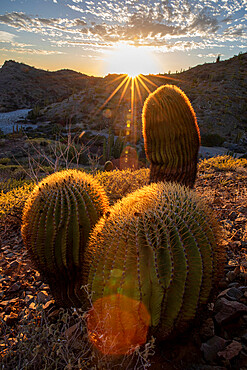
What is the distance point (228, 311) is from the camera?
2.33 m

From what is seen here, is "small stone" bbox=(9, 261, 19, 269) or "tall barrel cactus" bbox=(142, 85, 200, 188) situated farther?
"tall barrel cactus" bbox=(142, 85, 200, 188)

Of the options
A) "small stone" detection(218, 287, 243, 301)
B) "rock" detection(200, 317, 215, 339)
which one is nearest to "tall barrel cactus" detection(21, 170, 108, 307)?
"rock" detection(200, 317, 215, 339)

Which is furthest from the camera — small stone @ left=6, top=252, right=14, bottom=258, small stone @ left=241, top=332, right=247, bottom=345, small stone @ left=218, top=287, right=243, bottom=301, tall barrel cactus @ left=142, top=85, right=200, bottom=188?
small stone @ left=6, top=252, right=14, bottom=258

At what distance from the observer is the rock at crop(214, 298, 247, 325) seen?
229 cm

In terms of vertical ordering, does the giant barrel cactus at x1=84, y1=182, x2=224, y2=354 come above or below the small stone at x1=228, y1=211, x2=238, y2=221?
above

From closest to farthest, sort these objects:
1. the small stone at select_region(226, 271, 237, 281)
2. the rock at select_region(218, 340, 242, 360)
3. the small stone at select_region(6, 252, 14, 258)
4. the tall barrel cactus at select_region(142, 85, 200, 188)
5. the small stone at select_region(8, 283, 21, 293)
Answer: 1. the rock at select_region(218, 340, 242, 360)
2. the small stone at select_region(226, 271, 237, 281)
3. the small stone at select_region(8, 283, 21, 293)
4. the tall barrel cactus at select_region(142, 85, 200, 188)
5. the small stone at select_region(6, 252, 14, 258)

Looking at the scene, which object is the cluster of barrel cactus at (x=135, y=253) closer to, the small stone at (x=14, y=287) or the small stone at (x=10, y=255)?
the small stone at (x=14, y=287)

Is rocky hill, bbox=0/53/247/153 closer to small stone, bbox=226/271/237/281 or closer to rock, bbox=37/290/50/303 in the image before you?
rock, bbox=37/290/50/303

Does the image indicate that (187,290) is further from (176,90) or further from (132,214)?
(176,90)

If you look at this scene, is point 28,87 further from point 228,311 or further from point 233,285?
point 228,311

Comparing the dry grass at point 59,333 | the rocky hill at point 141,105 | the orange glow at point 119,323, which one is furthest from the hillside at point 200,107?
the orange glow at point 119,323

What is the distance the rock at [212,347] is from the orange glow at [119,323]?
51cm

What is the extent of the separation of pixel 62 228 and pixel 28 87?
6881cm

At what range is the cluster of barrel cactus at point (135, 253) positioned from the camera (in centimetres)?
187
